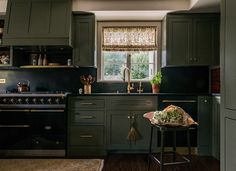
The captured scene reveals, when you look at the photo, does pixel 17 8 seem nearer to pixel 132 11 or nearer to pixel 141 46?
pixel 132 11

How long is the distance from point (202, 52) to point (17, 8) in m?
3.09

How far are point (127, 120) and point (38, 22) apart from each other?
2099 mm

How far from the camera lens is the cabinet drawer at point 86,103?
3.67 meters

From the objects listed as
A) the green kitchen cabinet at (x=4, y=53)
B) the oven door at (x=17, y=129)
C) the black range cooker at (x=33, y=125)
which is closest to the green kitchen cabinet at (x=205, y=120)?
the black range cooker at (x=33, y=125)

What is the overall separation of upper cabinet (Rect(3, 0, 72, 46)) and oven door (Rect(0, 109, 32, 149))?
1113 mm

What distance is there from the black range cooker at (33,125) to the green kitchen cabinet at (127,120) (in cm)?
73

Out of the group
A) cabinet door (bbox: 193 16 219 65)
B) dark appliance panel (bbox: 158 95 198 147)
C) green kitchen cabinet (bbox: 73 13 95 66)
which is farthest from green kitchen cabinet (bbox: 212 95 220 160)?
green kitchen cabinet (bbox: 73 13 95 66)

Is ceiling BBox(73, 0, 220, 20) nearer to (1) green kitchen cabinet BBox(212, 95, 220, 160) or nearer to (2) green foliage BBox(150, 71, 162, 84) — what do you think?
(2) green foliage BBox(150, 71, 162, 84)

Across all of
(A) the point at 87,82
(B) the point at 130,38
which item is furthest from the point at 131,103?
(B) the point at 130,38

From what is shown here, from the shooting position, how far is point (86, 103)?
12.1 ft

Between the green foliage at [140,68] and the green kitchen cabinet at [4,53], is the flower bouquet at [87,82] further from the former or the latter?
the green kitchen cabinet at [4,53]

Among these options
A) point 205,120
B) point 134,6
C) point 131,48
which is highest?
point 134,6

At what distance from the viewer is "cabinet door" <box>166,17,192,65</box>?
3.88 metres

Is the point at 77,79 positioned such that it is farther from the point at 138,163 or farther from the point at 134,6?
the point at 138,163
